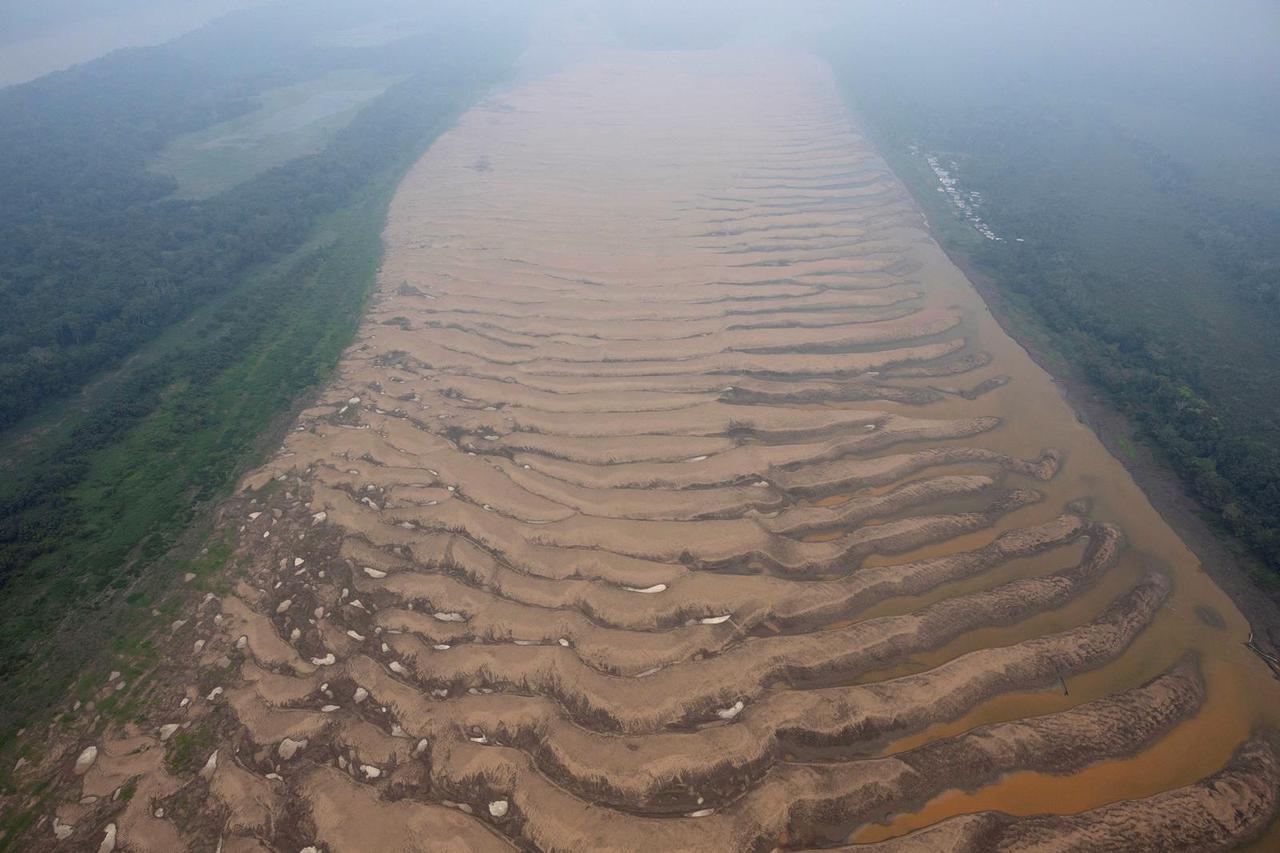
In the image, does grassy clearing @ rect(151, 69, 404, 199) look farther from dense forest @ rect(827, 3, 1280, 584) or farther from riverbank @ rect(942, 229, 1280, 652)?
riverbank @ rect(942, 229, 1280, 652)

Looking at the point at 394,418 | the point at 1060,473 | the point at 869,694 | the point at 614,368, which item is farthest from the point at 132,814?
the point at 1060,473

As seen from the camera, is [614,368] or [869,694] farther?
[614,368]

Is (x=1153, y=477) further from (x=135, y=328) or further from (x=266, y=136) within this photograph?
(x=266, y=136)

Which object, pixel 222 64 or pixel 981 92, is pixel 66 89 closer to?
pixel 222 64

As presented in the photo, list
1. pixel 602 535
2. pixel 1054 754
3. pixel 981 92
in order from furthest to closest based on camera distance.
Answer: pixel 981 92 < pixel 602 535 < pixel 1054 754

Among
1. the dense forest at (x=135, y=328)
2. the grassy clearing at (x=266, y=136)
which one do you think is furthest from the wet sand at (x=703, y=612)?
the grassy clearing at (x=266, y=136)

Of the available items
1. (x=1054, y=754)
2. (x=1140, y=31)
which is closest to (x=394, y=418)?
(x=1054, y=754)

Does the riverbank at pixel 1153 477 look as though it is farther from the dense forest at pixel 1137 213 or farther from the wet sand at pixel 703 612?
the wet sand at pixel 703 612

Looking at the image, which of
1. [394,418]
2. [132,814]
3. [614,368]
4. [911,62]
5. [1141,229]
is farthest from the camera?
[911,62]
